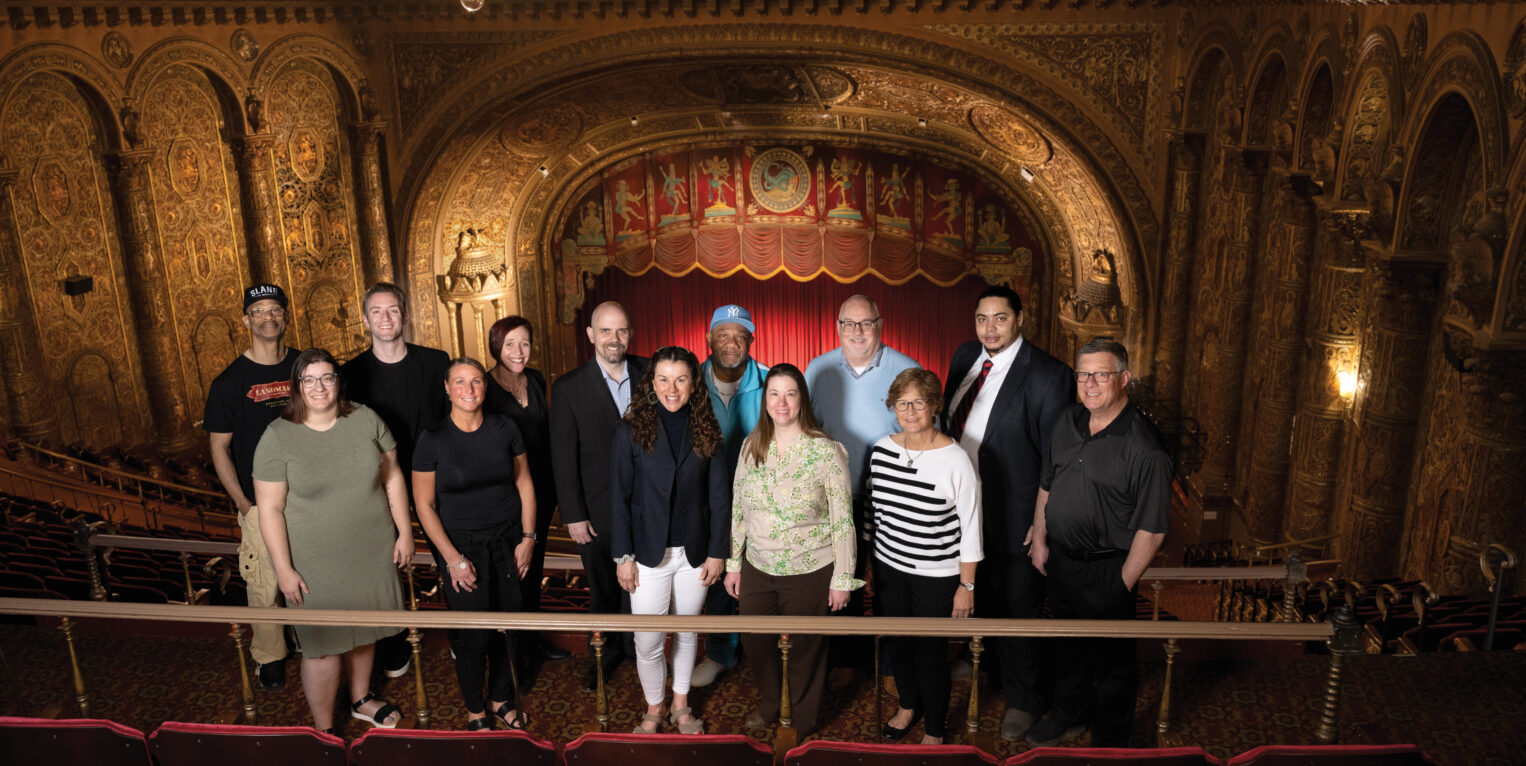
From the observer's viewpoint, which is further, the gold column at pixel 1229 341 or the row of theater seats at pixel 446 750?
the gold column at pixel 1229 341

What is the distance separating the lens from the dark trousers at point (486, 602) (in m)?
4.25

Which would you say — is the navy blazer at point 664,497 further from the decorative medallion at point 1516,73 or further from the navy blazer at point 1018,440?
the decorative medallion at point 1516,73

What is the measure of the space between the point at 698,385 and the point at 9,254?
1091cm

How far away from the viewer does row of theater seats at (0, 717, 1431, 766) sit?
3.41m

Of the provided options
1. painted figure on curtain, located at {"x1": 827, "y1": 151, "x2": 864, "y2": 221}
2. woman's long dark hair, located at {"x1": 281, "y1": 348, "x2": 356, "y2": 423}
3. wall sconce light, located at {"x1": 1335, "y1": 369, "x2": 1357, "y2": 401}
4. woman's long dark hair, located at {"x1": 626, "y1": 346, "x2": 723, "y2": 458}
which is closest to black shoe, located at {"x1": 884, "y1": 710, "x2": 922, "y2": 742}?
woman's long dark hair, located at {"x1": 626, "y1": 346, "x2": 723, "y2": 458}

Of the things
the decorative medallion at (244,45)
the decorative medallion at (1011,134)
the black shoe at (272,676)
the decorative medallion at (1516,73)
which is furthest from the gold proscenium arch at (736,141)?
the black shoe at (272,676)

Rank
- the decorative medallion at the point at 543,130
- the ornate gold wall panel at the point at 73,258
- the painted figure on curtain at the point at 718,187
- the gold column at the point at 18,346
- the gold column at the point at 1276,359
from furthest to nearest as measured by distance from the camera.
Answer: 1. the painted figure on curtain at the point at 718,187
2. the decorative medallion at the point at 543,130
3. the ornate gold wall panel at the point at 73,258
4. the gold column at the point at 18,346
5. the gold column at the point at 1276,359

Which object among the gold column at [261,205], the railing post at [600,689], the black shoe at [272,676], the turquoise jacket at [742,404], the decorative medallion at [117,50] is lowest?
the black shoe at [272,676]

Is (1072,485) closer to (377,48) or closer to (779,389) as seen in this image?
(779,389)

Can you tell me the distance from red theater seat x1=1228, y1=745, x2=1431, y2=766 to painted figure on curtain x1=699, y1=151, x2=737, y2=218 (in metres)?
14.5

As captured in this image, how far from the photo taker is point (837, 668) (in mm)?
4707

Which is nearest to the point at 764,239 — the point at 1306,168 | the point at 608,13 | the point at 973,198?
the point at 973,198

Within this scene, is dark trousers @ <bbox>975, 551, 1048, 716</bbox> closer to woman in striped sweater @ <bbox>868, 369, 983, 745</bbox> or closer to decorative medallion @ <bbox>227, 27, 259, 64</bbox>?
woman in striped sweater @ <bbox>868, 369, 983, 745</bbox>

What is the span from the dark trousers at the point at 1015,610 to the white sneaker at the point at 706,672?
3.58ft
